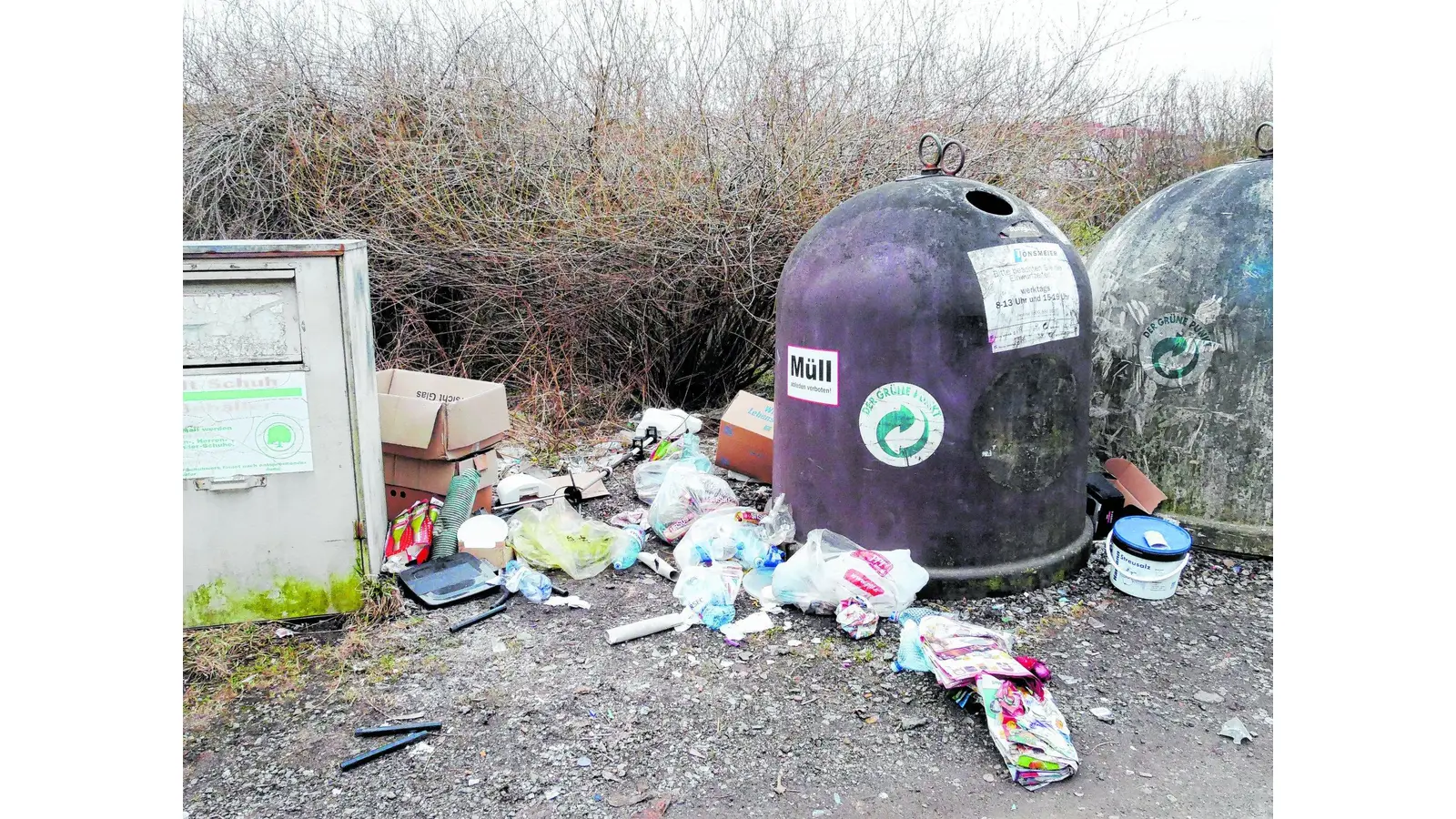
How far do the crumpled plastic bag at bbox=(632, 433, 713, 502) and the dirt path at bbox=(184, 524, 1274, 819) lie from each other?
124cm

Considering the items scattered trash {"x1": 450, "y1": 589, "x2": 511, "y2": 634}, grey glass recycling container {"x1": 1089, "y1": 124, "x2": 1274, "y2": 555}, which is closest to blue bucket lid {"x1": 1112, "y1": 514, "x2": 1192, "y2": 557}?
grey glass recycling container {"x1": 1089, "y1": 124, "x2": 1274, "y2": 555}

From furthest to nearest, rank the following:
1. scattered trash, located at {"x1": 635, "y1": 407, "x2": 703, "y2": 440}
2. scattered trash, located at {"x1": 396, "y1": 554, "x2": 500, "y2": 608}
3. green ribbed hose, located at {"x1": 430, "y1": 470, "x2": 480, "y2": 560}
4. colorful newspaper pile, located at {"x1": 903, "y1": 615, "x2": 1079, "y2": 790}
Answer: scattered trash, located at {"x1": 635, "y1": 407, "x2": 703, "y2": 440} → green ribbed hose, located at {"x1": 430, "y1": 470, "x2": 480, "y2": 560} → scattered trash, located at {"x1": 396, "y1": 554, "x2": 500, "y2": 608} → colorful newspaper pile, located at {"x1": 903, "y1": 615, "x2": 1079, "y2": 790}

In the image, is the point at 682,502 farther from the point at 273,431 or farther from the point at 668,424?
the point at 273,431

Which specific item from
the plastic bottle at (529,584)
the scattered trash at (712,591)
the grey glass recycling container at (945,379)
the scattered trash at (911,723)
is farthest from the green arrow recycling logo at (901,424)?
the plastic bottle at (529,584)

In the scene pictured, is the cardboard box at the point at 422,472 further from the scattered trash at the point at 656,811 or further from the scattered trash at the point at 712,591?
the scattered trash at the point at 656,811

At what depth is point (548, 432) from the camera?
5492 mm

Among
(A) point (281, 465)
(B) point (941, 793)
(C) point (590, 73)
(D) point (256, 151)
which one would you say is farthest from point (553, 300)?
(B) point (941, 793)

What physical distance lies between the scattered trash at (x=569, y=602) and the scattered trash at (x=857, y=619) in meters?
0.99

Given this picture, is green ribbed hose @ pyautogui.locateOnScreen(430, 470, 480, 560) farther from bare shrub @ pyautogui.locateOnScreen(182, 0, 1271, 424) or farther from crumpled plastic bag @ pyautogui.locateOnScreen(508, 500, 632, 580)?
bare shrub @ pyautogui.locateOnScreen(182, 0, 1271, 424)

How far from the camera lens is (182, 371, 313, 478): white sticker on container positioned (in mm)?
2826

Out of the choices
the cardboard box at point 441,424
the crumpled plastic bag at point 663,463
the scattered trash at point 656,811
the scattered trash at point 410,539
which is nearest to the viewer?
the scattered trash at point 656,811

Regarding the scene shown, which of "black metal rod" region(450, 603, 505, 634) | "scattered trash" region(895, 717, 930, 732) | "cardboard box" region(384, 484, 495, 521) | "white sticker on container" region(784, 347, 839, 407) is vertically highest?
"white sticker on container" region(784, 347, 839, 407)

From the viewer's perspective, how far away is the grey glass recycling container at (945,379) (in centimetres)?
297
